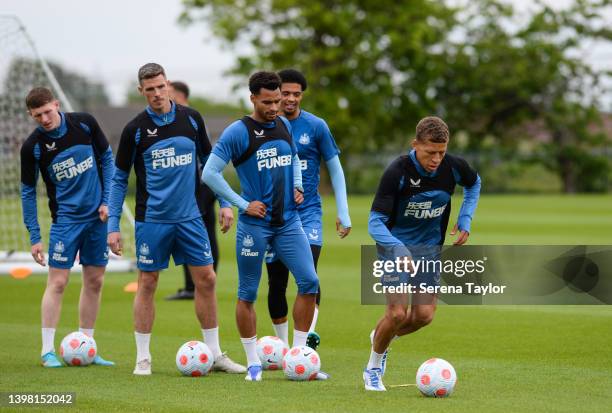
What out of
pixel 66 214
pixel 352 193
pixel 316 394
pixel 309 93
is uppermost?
pixel 309 93

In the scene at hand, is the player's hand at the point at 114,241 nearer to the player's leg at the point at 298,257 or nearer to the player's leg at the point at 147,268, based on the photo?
the player's leg at the point at 147,268

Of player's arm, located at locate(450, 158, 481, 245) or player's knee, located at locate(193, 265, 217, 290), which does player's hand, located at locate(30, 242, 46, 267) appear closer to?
player's knee, located at locate(193, 265, 217, 290)

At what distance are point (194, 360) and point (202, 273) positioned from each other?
2.46 feet

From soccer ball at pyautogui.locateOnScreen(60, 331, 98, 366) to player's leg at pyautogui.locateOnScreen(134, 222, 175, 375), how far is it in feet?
2.00

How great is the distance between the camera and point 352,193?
5534 centimetres

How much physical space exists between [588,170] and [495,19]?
35.9ft

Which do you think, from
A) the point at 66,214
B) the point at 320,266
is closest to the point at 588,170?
the point at 320,266

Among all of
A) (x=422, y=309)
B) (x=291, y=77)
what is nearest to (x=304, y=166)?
(x=291, y=77)

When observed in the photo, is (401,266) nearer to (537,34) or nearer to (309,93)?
(309,93)

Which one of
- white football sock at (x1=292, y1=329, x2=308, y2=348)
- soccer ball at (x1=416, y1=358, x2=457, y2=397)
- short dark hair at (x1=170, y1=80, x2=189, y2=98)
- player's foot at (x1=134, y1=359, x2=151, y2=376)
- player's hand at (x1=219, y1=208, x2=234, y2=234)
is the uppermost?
short dark hair at (x1=170, y1=80, x2=189, y2=98)

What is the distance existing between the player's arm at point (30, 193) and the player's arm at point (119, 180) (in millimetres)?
1102

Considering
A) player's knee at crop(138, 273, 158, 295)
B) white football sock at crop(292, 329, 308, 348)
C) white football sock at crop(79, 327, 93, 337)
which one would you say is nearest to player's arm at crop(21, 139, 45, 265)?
white football sock at crop(79, 327, 93, 337)

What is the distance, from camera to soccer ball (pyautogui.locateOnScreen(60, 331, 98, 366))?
30.1 ft

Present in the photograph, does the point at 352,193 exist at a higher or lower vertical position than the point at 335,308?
higher
